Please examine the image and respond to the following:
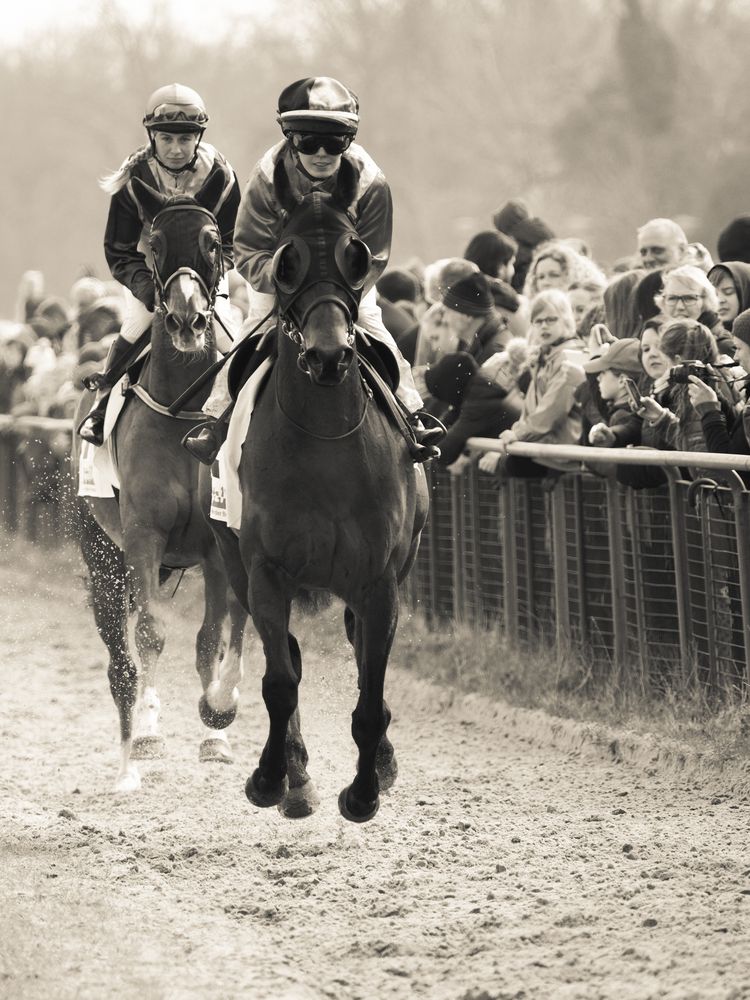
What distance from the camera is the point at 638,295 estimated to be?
9.04 meters

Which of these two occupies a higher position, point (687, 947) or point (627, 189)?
point (627, 189)

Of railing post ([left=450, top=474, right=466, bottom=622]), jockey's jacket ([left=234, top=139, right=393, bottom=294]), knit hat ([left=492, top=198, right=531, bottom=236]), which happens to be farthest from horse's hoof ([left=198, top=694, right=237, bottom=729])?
knit hat ([left=492, top=198, right=531, bottom=236])

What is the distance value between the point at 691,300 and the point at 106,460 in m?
2.89

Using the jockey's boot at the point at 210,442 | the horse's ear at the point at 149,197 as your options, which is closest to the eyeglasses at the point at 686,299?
the horse's ear at the point at 149,197

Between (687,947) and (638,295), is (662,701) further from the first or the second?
(687,947)

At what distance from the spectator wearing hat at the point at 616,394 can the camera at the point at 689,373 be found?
461 millimetres

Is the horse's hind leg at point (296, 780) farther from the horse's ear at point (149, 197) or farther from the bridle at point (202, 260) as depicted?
the horse's ear at point (149, 197)

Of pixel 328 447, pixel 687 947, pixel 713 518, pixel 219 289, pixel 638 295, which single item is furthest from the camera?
pixel 638 295

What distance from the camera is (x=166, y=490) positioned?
775cm

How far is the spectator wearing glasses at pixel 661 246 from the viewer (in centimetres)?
948

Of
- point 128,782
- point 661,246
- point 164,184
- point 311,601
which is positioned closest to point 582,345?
point 661,246

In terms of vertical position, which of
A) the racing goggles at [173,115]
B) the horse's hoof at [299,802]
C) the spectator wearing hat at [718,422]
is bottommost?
the horse's hoof at [299,802]

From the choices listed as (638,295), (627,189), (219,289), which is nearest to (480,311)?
(638,295)

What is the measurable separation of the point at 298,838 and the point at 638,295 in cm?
373
